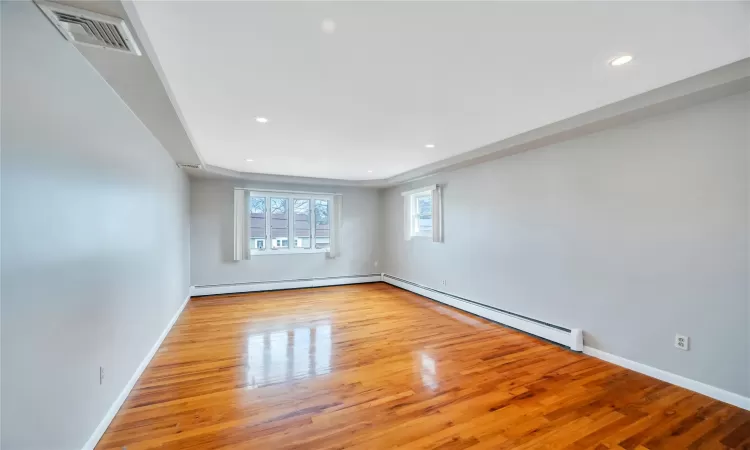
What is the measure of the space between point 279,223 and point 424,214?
3.03 meters

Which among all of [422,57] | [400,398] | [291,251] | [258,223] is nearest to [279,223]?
[258,223]

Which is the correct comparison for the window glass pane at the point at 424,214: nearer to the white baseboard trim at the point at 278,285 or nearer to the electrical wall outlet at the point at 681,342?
the white baseboard trim at the point at 278,285

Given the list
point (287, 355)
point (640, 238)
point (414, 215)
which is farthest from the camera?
point (414, 215)

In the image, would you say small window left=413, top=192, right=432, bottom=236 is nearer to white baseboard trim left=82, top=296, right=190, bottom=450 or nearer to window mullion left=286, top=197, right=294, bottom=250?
window mullion left=286, top=197, right=294, bottom=250

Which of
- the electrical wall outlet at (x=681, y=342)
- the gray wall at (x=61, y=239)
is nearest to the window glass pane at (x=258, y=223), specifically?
the gray wall at (x=61, y=239)

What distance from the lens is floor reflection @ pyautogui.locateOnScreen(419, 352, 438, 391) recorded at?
2574 mm

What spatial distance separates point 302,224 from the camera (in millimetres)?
6938

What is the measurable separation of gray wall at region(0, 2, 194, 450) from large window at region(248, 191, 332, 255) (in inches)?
154

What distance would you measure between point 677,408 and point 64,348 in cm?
376

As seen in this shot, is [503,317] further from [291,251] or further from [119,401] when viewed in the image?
[291,251]

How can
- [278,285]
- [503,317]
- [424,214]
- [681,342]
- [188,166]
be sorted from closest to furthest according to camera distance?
[681,342], [503,317], [188,166], [424,214], [278,285]

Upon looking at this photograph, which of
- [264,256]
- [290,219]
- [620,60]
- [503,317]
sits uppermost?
[620,60]

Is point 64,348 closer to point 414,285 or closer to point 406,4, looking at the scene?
point 406,4

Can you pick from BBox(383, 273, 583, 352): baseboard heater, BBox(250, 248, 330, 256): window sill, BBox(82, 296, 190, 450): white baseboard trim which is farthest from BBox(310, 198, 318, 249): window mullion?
BBox(82, 296, 190, 450): white baseboard trim
